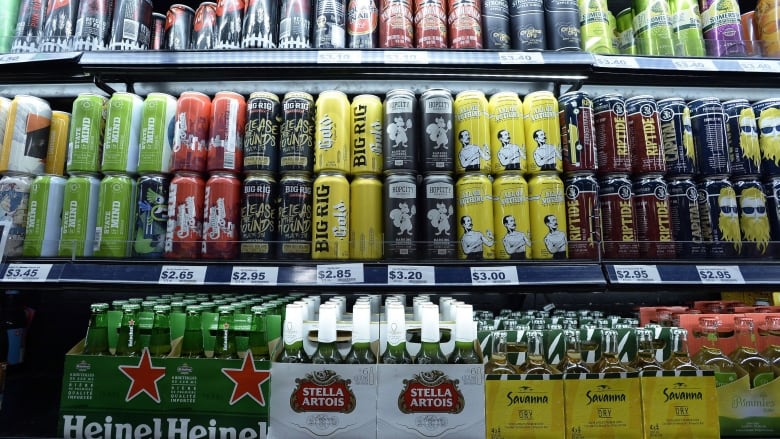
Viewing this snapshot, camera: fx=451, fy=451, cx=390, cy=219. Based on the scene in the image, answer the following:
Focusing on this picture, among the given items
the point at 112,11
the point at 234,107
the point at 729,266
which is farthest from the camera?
the point at 112,11

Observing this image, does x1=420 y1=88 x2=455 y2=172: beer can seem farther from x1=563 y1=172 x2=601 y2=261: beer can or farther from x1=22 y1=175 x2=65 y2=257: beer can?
x1=22 y1=175 x2=65 y2=257: beer can

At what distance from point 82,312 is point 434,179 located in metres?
1.50

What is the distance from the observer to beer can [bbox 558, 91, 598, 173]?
1.23m

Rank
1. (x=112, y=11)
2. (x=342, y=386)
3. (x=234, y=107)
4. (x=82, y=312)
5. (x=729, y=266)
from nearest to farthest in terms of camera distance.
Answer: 1. (x=342, y=386)
2. (x=729, y=266)
3. (x=234, y=107)
4. (x=112, y=11)
5. (x=82, y=312)

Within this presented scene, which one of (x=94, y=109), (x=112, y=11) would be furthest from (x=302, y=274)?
(x=112, y=11)

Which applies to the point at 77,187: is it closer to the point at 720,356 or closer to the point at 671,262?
the point at 671,262

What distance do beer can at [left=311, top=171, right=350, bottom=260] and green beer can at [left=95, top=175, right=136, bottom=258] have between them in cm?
50

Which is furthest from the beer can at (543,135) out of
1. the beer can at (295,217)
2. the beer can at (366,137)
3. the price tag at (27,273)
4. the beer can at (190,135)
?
the price tag at (27,273)

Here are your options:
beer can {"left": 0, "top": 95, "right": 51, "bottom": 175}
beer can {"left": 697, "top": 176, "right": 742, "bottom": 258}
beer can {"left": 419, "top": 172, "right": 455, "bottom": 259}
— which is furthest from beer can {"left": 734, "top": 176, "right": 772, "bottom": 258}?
beer can {"left": 0, "top": 95, "right": 51, "bottom": 175}

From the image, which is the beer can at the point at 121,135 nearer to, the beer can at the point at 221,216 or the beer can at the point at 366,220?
the beer can at the point at 221,216

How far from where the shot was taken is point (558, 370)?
1076mm

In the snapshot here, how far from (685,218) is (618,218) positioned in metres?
0.19

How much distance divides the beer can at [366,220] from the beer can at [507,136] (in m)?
0.34

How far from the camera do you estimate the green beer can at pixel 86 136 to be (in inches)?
48.3
